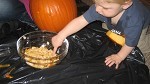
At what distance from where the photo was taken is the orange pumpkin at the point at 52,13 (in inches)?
46.7

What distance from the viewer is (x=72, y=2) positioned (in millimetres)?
1239

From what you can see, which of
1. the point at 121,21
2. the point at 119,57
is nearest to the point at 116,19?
the point at 121,21

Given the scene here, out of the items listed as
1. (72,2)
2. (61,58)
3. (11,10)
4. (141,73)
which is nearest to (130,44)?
(141,73)

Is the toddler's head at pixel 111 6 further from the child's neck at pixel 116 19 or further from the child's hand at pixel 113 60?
the child's hand at pixel 113 60

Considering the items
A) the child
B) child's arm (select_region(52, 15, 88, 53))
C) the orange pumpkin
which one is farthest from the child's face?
the orange pumpkin

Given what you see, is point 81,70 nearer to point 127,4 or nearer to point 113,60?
point 113,60

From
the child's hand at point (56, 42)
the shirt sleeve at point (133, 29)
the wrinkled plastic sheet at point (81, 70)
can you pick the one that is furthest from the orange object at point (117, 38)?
the child's hand at point (56, 42)

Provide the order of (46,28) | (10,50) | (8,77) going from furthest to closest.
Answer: (46,28)
(10,50)
(8,77)

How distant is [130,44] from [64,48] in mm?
284

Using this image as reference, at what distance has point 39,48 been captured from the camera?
105 cm

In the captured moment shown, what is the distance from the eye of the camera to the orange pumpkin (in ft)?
3.89

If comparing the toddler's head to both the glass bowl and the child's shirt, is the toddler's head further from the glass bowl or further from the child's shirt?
the glass bowl

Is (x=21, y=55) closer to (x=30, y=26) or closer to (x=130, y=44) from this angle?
(x=30, y=26)

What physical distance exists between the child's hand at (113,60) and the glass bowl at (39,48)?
A: 177 millimetres
